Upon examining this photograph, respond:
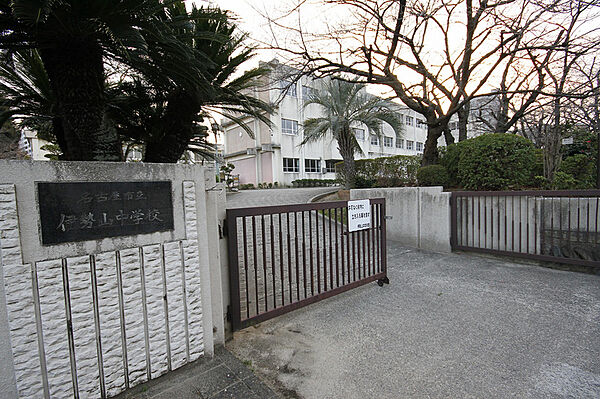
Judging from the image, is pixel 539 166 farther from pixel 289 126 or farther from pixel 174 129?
pixel 289 126

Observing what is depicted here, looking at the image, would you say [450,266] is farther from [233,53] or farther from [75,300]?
[75,300]

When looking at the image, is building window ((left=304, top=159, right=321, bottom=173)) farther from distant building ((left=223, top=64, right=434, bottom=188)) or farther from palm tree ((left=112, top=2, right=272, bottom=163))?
palm tree ((left=112, top=2, right=272, bottom=163))

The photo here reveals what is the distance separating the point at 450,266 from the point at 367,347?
325 cm

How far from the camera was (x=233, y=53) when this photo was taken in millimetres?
3328

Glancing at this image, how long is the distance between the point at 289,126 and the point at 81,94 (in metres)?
23.5

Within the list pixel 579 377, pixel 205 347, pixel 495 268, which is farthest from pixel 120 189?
pixel 495 268

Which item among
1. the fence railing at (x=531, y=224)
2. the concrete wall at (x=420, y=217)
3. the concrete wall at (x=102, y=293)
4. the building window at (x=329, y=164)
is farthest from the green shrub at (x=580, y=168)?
the building window at (x=329, y=164)

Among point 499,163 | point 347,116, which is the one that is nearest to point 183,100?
point 499,163

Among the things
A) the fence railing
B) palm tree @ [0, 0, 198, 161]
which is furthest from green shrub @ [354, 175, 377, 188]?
palm tree @ [0, 0, 198, 161]

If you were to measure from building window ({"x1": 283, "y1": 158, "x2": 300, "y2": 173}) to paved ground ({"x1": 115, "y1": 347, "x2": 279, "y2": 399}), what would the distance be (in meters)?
23.1

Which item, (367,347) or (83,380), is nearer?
(83,380)

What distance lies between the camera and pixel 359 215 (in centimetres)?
398

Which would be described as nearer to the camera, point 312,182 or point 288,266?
point 288,266

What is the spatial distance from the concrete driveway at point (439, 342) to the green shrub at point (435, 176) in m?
3.89
